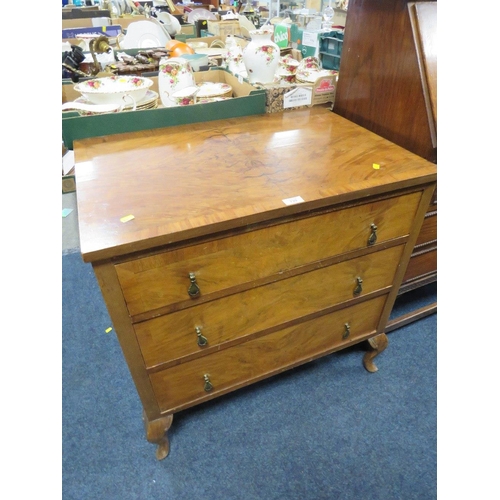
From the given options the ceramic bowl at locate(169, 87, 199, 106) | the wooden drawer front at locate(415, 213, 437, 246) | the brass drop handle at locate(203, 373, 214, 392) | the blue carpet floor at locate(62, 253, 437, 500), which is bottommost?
the blue carpet floor at locate(62, 253, 437, 500)

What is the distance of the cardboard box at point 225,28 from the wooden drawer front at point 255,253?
1819mm

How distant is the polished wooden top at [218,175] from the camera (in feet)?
2.14

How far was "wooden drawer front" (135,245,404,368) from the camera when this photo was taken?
0.79 meters

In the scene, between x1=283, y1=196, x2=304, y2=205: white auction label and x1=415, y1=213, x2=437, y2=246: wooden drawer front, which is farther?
x1=415, y1=213, x2=437, y2=246: wooden drawer front

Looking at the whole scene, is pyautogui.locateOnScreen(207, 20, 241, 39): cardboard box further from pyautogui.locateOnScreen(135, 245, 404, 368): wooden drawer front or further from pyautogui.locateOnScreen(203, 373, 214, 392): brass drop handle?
pyautogui.locateOnScreen(203, 373, 214, 392): brass drop handle

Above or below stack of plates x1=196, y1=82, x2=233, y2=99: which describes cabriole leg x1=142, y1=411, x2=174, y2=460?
below

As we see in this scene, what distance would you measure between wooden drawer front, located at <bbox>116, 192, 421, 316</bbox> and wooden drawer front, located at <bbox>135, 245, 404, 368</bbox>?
5 cm

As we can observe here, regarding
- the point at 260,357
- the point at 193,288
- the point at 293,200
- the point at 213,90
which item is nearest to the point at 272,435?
the point at 260,357

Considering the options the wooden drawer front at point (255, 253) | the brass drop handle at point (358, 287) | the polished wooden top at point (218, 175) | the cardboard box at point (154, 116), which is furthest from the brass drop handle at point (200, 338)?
the cardboard box at point (154, 116)

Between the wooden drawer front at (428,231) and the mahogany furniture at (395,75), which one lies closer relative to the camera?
the mahogany furniture at (395,75)

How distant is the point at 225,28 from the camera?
217 centimetres

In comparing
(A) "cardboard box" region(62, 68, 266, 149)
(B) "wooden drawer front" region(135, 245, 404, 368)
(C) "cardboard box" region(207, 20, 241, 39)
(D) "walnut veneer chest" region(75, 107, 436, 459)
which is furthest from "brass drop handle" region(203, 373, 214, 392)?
(C) "cardboard box" region(207, 20, 241, 39)

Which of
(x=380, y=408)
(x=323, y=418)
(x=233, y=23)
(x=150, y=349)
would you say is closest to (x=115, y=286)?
(x=150, y=349)

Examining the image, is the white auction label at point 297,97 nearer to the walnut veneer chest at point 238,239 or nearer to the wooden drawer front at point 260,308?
the walnut veneer chest at point 238,239
